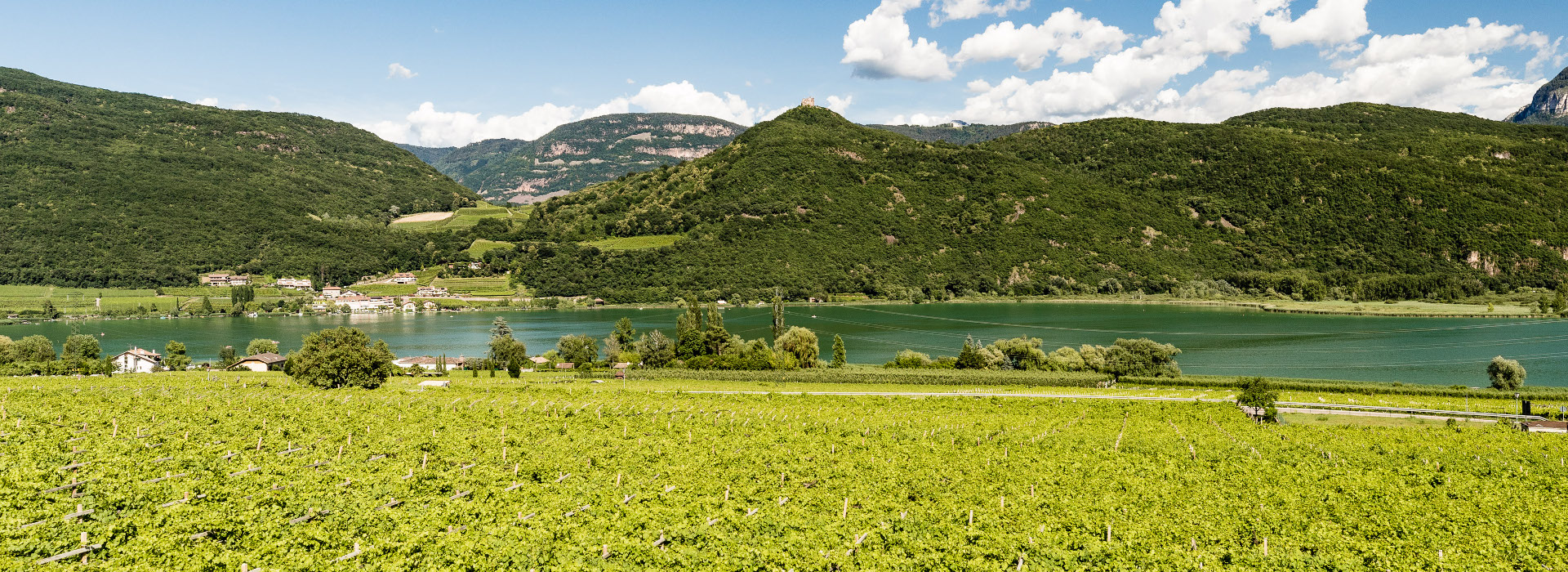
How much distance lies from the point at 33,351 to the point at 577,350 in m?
48.0

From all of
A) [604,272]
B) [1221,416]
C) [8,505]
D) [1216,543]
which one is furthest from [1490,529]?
[604,272]

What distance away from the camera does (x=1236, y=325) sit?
122 m

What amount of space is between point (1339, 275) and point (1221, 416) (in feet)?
542

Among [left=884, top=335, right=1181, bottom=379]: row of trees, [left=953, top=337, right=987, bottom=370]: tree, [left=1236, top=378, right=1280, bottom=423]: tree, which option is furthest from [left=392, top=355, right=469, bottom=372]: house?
[left=1236, top=378, right=1280, bottom=423]: tree

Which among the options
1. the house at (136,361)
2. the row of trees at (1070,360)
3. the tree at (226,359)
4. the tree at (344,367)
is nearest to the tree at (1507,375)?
the row of trees at (1070,360)

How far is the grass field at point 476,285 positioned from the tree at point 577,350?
96.2 m

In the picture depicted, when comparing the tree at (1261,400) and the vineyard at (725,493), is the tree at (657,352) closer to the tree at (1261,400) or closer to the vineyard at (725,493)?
the vineyard at (725,493)

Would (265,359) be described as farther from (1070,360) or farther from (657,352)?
(1070,360)

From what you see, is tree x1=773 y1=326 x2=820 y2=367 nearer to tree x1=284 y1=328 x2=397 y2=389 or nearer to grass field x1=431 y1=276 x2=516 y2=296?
tree x1=284 y1=328 x2=397 y2=389

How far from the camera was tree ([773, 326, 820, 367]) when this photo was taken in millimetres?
78812

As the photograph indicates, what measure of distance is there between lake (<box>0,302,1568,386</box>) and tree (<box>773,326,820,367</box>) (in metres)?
8.31

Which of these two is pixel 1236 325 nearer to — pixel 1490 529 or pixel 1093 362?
pixel 1093 362

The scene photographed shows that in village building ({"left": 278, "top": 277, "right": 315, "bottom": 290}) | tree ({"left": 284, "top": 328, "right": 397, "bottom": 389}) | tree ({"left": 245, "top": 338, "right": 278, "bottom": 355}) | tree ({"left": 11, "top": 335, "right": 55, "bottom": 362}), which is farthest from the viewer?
village building ({"left": 278, "top": 277, "right": 315, "bottom": 290})

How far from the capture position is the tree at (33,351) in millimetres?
72219
